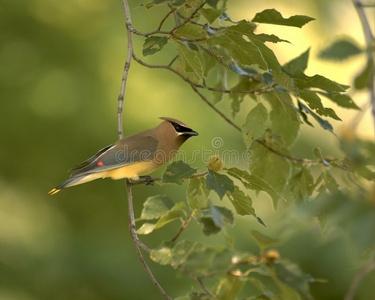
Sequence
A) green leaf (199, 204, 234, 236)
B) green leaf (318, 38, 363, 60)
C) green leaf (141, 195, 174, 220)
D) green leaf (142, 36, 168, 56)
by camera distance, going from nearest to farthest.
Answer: green leaf (318, 38, 363, 60), green leaf (199, 204, 234, 236), green leaf (141, 195, 174, 220), green leaf (142, 36, 168, 56)

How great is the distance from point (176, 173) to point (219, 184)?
123 mm

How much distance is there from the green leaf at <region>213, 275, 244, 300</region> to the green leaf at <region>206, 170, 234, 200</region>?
307mm

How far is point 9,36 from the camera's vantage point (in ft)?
18.5

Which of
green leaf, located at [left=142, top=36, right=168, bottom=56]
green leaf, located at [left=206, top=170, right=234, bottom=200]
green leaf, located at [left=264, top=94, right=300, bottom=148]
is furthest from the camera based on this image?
green leaf, located at [left=264, top=94, right=300, bottom=148]

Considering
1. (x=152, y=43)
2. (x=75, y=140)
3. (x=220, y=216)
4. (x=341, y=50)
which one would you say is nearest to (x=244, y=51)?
(x=152, y=43)

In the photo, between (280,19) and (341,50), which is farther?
(280,19)

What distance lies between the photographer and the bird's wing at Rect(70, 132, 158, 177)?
2.61 m

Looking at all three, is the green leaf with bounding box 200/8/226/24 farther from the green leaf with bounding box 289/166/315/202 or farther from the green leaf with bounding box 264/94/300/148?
the green leaf with bounding box 289/166/315/202

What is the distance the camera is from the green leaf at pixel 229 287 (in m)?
1.36

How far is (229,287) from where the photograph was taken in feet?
4.48

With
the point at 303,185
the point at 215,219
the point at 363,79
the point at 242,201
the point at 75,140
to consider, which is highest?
the point at 363,79

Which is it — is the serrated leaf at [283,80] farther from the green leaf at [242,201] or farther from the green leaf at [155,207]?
the green leaf at [155,207]

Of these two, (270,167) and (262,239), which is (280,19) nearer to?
(270,167)

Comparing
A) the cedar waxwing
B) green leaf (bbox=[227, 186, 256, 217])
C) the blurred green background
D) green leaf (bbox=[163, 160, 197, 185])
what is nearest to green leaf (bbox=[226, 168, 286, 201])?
green leaf (bbox=[227, 186, 256, 217])
